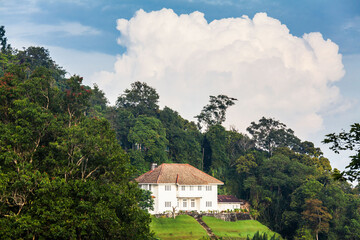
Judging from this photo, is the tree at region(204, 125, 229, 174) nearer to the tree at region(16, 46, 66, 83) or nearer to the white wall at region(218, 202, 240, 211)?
the white wall at region(218, 202, 240, 211)

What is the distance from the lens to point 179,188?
63906 mm

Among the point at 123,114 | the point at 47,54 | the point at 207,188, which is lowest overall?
the point at 207,188

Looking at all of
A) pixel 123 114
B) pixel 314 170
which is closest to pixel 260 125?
pixel 314 170

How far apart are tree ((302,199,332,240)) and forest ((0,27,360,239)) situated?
16 cm

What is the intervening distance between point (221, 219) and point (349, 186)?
1054 inches

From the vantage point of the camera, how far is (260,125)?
90.8 metres

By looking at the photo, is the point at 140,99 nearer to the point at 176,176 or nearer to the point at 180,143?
the point at 180,143

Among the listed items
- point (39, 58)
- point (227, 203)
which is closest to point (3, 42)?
point (39, 58)

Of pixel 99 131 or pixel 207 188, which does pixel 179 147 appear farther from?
pixel 99 131

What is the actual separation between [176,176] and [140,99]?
2489cm

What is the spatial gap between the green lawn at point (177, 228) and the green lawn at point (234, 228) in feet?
6.93

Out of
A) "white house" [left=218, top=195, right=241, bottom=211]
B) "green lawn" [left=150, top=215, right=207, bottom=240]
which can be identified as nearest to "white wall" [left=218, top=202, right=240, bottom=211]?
"white house" [left=218, top=195, right=241, bottom=211]

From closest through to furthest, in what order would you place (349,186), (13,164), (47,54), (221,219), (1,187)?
(1,187)
(13,164)
(221,219)
(349,186)
(47,54)

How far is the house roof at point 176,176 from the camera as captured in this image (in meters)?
63.6
